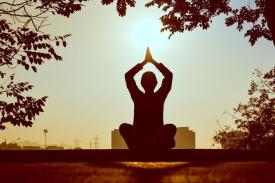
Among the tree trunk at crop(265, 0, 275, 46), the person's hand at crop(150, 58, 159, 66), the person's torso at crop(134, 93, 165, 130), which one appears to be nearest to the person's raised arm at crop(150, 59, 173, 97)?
the person's torso at crop(134, 93, 165, 130)

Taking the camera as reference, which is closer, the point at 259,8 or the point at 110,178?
the point at 110,178

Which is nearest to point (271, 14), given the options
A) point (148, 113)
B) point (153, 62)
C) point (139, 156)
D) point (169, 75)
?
point (153, 62)

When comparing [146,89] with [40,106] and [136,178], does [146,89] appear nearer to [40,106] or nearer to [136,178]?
[40,106]

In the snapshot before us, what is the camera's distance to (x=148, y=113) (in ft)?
25.6

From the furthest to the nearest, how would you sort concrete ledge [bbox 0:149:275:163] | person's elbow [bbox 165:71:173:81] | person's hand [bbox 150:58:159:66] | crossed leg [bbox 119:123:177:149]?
person's hand [bbox 150:58:159:66]
person's elbow [bbox 165:71:173:81]
crossed leg [bbox 119:123:177:149]
concrete ledge [bbox 0:149:275:163]

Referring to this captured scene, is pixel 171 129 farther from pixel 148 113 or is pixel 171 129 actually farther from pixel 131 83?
pixel 131 83

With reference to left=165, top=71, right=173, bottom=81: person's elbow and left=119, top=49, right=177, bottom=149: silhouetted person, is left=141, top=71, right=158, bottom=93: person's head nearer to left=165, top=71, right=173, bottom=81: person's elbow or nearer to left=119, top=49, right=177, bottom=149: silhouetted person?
left=119, top=49, right=177, bottom=149: silhouetted person

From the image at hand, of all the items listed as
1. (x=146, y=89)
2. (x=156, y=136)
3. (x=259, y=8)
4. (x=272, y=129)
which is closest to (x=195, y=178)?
(x=156, y=136)

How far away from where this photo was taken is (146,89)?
7.93 metres

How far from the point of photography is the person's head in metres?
7.90

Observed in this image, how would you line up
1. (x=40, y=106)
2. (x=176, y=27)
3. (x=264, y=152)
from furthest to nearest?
(x=176, y=27) < (x=40, y=106) < (x=264, y=152)

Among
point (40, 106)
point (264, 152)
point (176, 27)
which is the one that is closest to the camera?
point (264, 152)

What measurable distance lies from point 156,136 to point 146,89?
1072 mm

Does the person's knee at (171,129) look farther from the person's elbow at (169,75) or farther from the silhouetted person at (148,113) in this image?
the person's elbow at (169,75)
